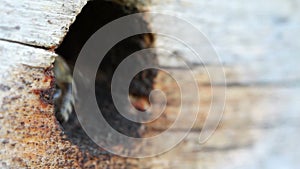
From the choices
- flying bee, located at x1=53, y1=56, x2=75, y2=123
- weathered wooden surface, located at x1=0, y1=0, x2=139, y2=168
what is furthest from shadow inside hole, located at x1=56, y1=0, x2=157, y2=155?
weathered wooden surface, located at x1=0, y1=0, x2=139, y2=168

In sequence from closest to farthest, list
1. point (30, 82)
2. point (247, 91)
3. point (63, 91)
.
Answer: point (30, 82)
point (63, 91)
point (247, 91)

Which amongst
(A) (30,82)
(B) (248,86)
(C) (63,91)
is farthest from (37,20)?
(B) (248,86)

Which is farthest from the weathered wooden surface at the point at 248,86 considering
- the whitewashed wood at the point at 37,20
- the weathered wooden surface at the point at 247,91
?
the whitewashed wood at the point at 37,20

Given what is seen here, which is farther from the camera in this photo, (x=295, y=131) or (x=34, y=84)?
(x=295, y=131)

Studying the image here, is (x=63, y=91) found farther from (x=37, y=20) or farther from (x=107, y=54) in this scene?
(x=37, y=20)

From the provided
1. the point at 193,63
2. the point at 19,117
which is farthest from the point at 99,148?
the point at 193,63

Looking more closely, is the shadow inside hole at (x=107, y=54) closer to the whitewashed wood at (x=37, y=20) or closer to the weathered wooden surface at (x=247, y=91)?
the weathered wooden surface at (x=247, y=91)

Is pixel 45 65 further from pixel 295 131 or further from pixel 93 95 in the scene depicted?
pixel 295 131
